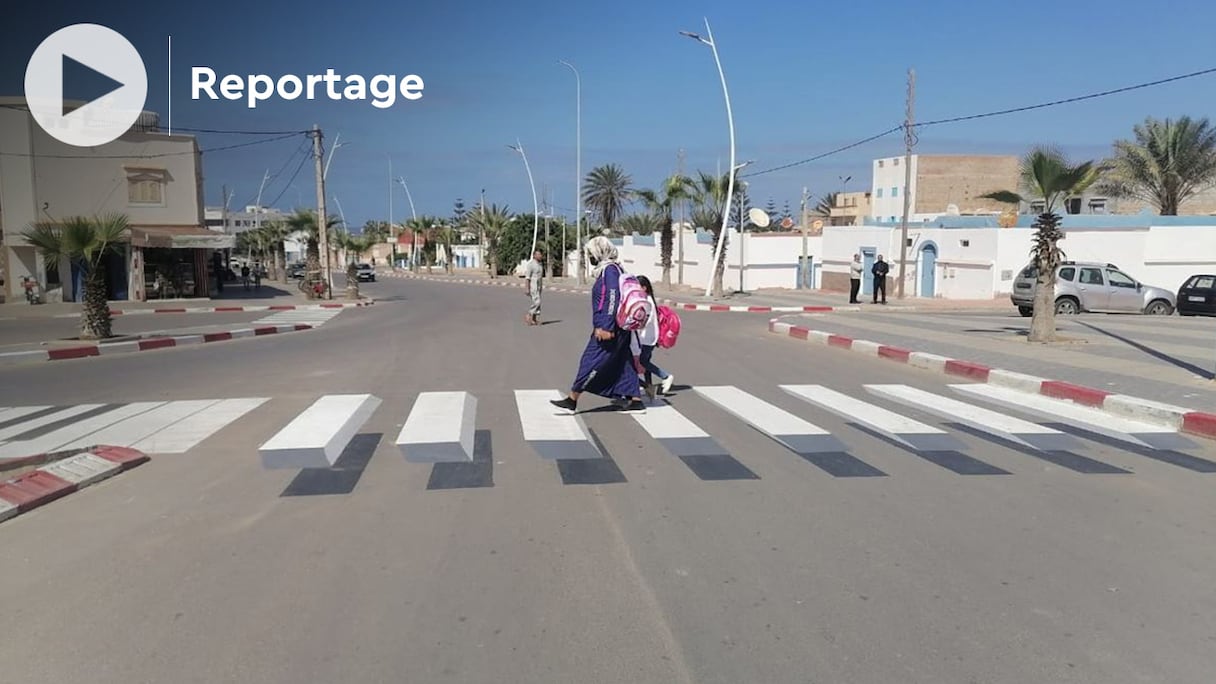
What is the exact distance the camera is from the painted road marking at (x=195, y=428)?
7809 millimetres

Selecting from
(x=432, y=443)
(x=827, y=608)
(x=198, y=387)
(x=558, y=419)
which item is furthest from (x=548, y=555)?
(x=198, y=387)

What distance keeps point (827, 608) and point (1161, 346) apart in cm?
1362

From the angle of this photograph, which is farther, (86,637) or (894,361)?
(894,361)

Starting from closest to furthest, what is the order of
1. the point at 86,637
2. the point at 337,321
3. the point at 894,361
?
the point at 86,637 → the point at 894,361 → the point at 337,321

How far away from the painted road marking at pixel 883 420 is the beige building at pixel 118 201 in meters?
30.2

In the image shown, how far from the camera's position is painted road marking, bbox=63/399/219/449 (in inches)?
315

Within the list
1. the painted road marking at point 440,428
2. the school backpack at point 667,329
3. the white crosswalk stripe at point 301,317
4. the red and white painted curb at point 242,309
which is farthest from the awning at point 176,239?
the school backpack at point 667,329

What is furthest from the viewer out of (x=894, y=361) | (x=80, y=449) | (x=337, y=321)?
(x=337, y=321)

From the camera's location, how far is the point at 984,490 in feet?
20.4

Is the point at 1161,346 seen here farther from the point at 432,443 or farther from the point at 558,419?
the point at 432,443

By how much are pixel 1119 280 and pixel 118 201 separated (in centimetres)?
3722

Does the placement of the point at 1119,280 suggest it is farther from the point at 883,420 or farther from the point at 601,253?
the point at 601,253

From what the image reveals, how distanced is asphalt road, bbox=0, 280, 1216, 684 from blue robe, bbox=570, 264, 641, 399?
1.12 metres

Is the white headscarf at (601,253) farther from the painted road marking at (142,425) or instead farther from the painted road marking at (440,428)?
the painted road marking at (142,425)
